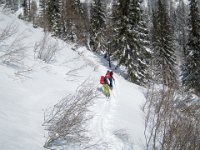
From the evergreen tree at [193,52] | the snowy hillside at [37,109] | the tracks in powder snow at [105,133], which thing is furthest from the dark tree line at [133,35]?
the tracks in powder snow at [105,133]

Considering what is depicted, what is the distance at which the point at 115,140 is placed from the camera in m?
7.79

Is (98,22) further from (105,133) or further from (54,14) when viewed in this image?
(105,133)

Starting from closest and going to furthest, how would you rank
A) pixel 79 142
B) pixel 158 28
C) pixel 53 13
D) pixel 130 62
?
pixel 79 142 → pixel 130 62 → pixel 158 28 → pixel 53 13

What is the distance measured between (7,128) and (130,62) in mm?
25139

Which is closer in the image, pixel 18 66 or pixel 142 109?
pixel 18 66

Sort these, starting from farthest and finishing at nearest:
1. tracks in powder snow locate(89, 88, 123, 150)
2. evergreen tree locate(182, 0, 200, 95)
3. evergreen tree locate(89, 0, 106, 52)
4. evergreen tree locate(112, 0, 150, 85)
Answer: evergreen tree locate(89, 0, 106, 52) → evergreen tree locate(182, 0, 200, 95) → evergreen tree locate(112, 0, 150, 85) → tracks in powder snow locate(89, 88, 123, 150)

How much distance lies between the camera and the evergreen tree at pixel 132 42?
28833 mm

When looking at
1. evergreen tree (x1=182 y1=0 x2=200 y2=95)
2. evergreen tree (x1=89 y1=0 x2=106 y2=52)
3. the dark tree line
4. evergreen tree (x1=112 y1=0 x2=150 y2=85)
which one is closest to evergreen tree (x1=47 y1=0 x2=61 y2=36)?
the dark tree line

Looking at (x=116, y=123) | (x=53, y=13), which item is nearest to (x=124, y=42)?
(x=53, y=13)

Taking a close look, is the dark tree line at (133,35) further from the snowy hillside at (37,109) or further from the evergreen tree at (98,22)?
the snowy hillside at (37,109)

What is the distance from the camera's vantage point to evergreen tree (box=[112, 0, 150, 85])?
94.6ft

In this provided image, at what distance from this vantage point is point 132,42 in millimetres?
29203

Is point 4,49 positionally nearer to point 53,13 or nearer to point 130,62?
point 130,62

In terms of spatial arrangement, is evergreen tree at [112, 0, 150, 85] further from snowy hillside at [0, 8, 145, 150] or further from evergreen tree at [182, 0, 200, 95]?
snowy hillside at [0, 8, 145, 150]
